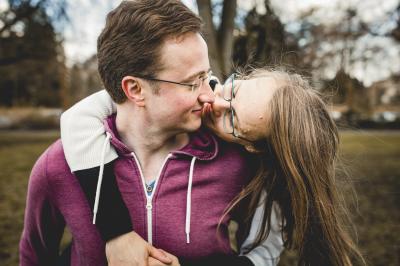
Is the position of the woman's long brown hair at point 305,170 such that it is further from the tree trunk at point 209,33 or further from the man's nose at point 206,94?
the tree trunk at point 209,33

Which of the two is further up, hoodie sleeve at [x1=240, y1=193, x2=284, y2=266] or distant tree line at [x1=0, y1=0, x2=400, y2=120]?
distant tree line at [x1=0, y1=0, x2=400, y2=120]

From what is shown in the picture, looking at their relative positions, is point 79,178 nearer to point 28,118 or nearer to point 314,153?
point 314,153

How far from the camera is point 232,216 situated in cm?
211

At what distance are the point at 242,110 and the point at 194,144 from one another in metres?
0.35

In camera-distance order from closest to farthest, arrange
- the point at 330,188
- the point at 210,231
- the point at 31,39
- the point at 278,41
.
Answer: the point at 210,231, the point at 330,188, the point at 278,41, the point at 31,39

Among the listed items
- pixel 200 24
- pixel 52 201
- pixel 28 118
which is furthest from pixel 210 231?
pixel 28 118

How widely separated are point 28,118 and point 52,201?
88.0ft

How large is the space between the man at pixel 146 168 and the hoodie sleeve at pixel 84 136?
18 mm

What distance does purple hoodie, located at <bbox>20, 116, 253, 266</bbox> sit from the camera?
5.98 ft

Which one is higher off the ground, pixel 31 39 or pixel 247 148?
pixel 31 39

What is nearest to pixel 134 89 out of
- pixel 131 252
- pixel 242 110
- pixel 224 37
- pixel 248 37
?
pixel 242 110

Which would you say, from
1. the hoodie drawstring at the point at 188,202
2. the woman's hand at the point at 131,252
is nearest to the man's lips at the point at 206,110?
the hoodie drawstring at the point at 188,202

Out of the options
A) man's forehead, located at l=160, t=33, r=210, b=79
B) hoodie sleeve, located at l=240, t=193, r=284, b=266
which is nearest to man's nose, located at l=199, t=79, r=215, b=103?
man's forehead, located at l=160, t=33, r=210, b=79

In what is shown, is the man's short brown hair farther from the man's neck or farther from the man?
the man's neck
